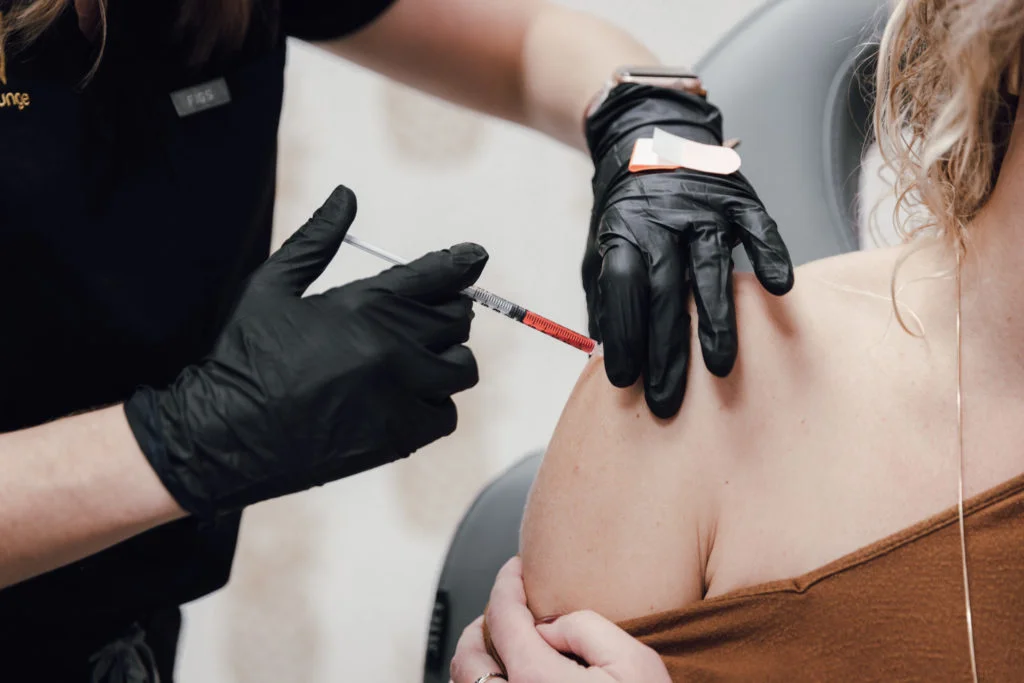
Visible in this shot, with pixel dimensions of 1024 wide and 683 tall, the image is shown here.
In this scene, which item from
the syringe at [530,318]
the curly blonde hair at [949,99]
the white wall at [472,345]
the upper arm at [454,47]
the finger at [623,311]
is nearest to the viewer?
the curly blonde hair at [949,99]

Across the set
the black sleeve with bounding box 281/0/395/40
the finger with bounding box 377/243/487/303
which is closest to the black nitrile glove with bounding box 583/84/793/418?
the finger with bounding box 377/243/487/303

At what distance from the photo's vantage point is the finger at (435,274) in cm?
78

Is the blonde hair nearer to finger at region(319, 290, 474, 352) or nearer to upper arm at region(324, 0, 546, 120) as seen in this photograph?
upper arm at region(324, 0, 546, 120)

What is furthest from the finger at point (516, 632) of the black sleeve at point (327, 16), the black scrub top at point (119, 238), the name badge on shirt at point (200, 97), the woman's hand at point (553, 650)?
the black sleeve at point (327, 16)

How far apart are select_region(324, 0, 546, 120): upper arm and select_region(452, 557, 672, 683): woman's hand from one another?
25.0 inches

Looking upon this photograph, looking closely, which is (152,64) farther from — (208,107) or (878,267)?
(878,267)

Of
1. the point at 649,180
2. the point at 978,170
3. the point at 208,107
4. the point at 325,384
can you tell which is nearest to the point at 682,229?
the point at 649,180

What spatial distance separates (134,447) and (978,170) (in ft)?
2.31

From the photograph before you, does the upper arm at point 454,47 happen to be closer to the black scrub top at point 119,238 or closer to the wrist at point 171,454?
the black scrub top at point 119,238

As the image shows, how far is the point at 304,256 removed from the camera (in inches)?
31.2

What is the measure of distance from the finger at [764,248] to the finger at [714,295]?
2 cm

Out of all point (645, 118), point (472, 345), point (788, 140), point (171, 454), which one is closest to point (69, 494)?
point (171, 454)

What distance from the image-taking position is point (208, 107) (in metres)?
0.91

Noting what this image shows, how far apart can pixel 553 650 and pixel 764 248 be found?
1.20 ft
